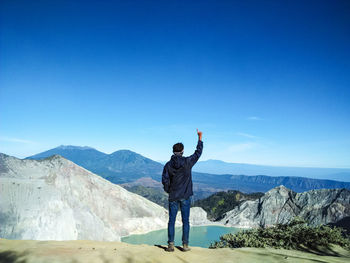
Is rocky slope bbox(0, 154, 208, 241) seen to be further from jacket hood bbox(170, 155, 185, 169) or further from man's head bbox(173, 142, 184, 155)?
man's head bbox(173, 142, 184, 155)

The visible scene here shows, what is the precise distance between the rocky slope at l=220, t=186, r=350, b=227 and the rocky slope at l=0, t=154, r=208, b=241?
30.0 meters

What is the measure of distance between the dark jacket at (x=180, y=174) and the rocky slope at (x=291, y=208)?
229ft

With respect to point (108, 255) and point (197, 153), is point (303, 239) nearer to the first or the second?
point (197, 153)

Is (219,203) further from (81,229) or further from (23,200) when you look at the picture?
(23,200)

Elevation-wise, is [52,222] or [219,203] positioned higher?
[52,222]

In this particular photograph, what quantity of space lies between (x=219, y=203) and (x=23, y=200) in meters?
91.6

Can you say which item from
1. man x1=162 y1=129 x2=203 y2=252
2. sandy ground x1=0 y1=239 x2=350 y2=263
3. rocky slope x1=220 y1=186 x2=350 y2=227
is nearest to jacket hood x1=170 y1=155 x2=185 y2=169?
man x1=162 y1=129 x2=203 y2=252

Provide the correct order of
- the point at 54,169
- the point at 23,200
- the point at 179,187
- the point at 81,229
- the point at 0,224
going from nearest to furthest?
the point at 179,187 < the point at 0,224 < the point at 23,200 < the point at 81,229 < the point at 54,169

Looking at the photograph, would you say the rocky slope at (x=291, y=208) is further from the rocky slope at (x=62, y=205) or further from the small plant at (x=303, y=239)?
the small plant at (x=303, y=239)

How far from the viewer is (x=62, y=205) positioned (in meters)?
32.6

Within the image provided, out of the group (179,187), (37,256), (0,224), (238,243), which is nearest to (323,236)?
(238,243)

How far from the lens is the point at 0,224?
24.9 meters

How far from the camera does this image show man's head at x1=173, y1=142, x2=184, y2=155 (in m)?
6.11

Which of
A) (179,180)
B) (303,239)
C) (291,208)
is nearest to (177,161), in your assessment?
(179,180)
